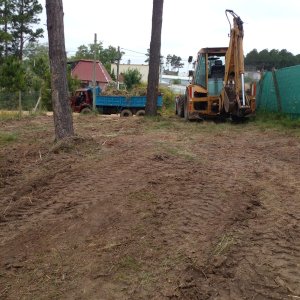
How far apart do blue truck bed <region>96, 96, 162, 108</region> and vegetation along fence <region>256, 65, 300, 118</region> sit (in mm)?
8737

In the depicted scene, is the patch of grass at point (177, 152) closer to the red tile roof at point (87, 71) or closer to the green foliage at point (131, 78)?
the green foliage at point (131, 78)

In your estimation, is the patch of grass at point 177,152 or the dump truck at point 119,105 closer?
the patch of grass at point 177,152

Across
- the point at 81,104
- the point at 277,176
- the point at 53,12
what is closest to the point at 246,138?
the point at 277,176

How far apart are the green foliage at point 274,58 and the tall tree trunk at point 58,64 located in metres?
30.7

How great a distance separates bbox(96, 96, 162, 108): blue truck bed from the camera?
82.2 feet

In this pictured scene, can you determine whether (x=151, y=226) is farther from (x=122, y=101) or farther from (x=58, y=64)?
(x=122, y=101)

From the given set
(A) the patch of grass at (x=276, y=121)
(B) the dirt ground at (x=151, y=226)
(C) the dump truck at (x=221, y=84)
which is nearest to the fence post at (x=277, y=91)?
(A) the patch of grass at (x=276, y=121)

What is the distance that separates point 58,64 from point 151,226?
20.3ft

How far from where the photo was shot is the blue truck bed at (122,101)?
25.1 meters

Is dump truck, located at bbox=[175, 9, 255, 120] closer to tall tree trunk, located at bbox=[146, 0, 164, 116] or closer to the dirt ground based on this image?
tall tree trunk, located at bbox=[146, 0, 164, 116]

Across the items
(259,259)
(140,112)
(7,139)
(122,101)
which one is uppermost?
(259,259)

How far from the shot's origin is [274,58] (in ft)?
138

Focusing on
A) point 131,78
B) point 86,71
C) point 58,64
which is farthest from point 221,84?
point 86,71

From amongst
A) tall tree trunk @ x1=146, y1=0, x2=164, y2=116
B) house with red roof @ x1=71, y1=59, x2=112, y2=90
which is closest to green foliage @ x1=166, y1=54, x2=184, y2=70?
house with red roof @ x1=71, y1=59, x2=112, y2=90
